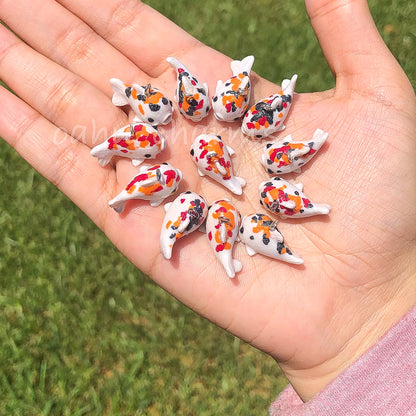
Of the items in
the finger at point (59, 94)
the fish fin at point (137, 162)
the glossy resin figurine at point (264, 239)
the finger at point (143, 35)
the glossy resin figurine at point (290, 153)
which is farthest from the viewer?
the finger at point (143, 35)

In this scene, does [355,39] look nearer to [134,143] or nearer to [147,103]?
[147,103]

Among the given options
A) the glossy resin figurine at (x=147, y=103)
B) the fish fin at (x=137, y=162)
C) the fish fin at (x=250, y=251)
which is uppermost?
the glossy resin figurine at (x=147, y=103)

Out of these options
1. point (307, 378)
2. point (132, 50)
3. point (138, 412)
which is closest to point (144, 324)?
point (138, 412)

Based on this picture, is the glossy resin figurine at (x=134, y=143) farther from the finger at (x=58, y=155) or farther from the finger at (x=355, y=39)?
the finger at (x=355, y=39)

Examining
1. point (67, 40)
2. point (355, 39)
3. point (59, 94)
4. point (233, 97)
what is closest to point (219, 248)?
point (233, 97)

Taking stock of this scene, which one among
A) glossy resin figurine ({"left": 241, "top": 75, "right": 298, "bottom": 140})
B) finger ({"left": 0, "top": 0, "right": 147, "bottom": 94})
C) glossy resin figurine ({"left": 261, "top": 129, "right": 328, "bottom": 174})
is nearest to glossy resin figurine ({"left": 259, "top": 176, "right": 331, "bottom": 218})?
glossy resin figurine ({"left": 261, "top": 129, "right": 328, "bottom": 174})

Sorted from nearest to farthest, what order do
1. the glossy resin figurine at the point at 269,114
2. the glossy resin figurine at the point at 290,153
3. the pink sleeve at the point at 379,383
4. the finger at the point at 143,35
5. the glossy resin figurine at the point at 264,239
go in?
the pink sleeve at the point at 379,383, the glossy resin figurine at the point at 264,239, the glossy resin figurine at the point at 290,153, the glossy resin figurine at the point at 269,114, the finger at the point at 143,35

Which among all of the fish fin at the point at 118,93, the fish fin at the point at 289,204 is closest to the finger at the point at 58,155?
the fish fin at the point at 118,93
